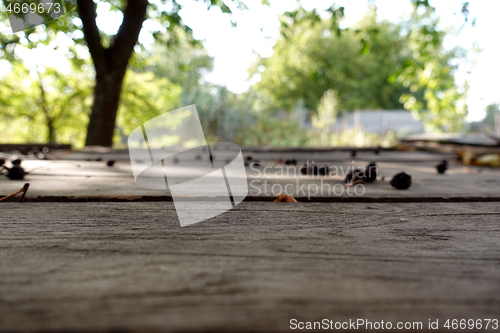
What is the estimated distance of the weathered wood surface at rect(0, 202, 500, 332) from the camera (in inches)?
12.5

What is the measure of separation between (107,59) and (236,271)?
397 cm

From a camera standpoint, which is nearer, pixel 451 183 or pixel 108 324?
pixel 108 324

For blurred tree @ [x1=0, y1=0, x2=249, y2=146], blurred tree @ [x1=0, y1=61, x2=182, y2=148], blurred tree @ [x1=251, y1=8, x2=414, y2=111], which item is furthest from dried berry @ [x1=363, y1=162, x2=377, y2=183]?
blurred tree @ [x1=251, y1=8, x2=414, y2=111]

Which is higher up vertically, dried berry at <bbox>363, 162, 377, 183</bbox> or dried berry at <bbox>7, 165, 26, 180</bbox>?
dried berry at <bbox>7, 165, 26, 180</bbox>

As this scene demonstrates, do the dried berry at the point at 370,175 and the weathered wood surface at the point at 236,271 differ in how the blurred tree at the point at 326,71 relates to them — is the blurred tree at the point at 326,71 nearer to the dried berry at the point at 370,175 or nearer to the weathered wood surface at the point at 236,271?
the dried berry at the point at 370,175

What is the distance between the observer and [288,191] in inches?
38.4

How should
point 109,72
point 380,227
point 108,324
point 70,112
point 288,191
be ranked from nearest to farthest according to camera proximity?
point 108,324 → point 380,227 → point 288,191 → point 109,72 → point 70,112

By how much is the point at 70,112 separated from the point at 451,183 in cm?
830

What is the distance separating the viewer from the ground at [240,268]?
1.05ft

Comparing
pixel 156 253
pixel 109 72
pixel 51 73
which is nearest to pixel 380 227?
pixel 156 253

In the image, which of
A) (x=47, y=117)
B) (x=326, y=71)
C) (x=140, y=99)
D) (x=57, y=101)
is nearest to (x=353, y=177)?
(x=140, y=99)

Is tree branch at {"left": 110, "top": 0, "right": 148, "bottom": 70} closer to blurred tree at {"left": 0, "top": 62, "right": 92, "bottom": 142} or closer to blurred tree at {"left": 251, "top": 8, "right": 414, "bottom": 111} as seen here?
blurred tree at {"left": 0, "top": 62, "right": 92, "bottom": 142}

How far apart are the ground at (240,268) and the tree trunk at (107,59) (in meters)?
3.40

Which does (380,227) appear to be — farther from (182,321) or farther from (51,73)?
(51,73)
